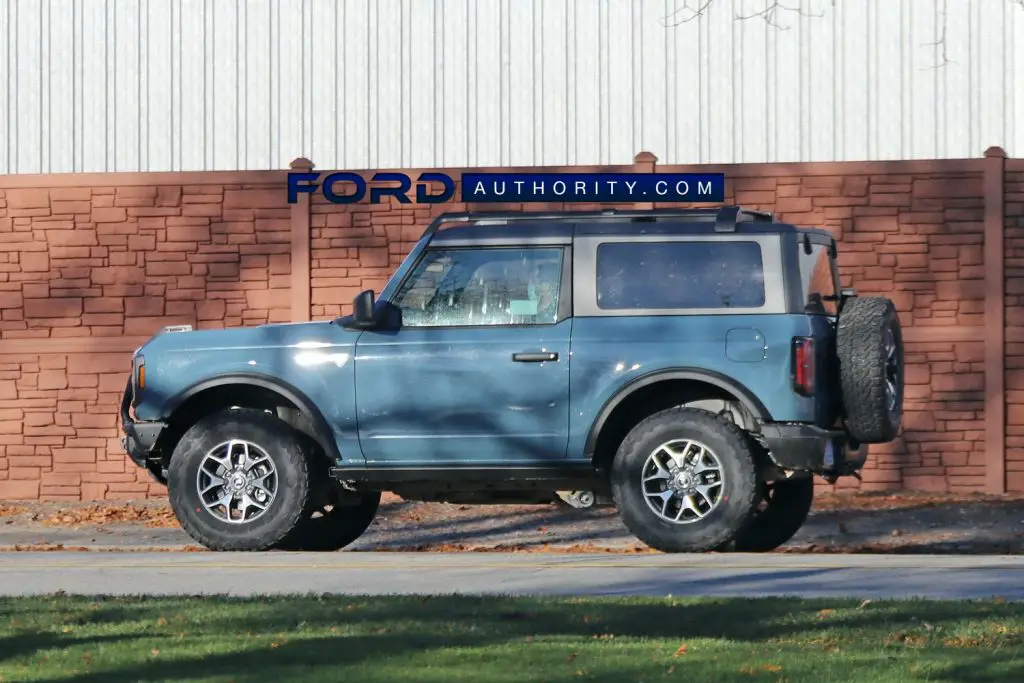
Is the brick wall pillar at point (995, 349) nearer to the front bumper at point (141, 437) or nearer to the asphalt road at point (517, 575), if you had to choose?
the asphalt road at point (517, 575)

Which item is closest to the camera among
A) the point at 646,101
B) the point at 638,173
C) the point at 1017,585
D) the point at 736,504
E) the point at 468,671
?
the point at 468,671

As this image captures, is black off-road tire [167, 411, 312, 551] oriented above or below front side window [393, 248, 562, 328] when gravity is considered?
below

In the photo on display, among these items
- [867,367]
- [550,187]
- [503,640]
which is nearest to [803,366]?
[867,367]

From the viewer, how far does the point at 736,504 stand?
10.6 m

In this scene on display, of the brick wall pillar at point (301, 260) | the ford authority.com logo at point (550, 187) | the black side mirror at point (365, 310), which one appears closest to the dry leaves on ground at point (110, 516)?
the brick wall pillar at point (301, 260)

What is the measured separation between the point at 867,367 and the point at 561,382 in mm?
1756

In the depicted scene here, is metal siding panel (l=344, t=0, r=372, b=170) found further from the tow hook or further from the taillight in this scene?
the taillight

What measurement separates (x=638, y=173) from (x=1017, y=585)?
831 centimetres

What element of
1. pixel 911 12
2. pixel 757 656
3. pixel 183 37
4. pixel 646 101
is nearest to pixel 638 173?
pixel 646 101

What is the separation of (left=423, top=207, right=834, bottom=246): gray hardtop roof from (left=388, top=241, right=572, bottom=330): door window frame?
0.04m

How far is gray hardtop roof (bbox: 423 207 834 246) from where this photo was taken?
10906 mm

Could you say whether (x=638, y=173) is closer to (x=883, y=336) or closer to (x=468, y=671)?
(x=883, y=336)

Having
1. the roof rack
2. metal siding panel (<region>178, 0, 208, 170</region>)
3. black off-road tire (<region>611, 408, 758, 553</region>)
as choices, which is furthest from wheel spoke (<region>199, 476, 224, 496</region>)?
metal siding panel (<region>178, 0, 208, 170</region>)

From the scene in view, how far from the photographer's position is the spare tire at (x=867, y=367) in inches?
417
